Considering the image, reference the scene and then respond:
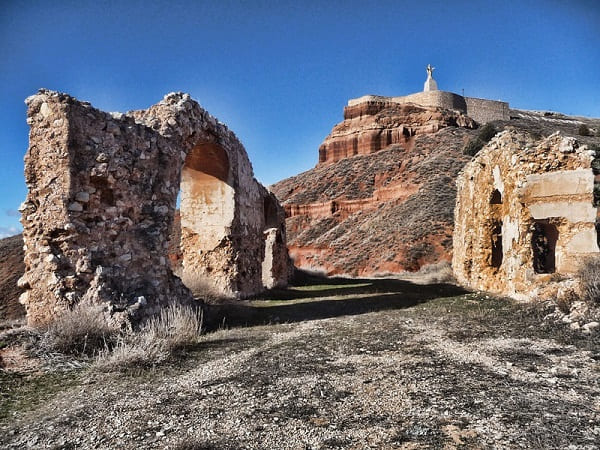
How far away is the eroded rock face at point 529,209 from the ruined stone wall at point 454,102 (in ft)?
120

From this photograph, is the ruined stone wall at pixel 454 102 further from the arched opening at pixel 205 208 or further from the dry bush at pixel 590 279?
the dry bush at pixel 590 279

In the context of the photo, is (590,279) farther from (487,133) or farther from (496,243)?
(487,133)

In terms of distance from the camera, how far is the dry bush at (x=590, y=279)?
220 inches

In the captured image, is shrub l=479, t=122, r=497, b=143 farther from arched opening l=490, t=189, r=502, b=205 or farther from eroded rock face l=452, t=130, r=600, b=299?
arched opening l=490, t=189, r=502, b=205

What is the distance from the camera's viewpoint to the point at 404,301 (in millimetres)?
9125

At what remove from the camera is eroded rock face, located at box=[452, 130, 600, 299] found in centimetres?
744

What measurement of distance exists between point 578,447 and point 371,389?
4.79 ft

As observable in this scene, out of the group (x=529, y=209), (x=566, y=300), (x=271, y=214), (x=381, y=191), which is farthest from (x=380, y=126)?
(x=566, y=300)

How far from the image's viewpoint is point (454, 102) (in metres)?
46.3

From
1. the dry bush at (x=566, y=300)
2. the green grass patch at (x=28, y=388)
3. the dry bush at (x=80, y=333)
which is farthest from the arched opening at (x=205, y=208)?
the dry bush at (x=566, y=300)

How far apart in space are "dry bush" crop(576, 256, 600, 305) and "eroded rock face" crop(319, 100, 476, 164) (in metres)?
34.2

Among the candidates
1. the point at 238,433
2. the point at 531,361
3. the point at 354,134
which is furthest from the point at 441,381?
the point at 354,134

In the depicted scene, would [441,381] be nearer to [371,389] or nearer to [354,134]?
[371,389]

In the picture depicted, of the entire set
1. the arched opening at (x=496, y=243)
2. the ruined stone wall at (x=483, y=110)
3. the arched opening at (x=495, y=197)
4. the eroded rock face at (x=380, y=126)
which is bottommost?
the arched opening at (x=496, y=243)
